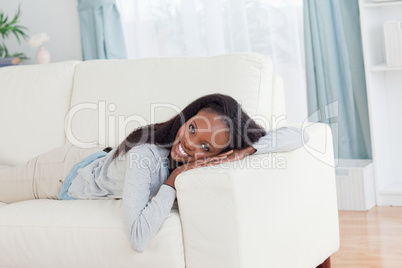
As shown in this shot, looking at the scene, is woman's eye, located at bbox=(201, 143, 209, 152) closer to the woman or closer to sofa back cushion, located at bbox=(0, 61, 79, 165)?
the woman

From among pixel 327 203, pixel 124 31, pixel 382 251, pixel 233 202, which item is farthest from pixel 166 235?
pixel 124 31

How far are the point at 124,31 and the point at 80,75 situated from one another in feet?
4.63

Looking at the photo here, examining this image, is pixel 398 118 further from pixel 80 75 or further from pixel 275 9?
pixel 80 75

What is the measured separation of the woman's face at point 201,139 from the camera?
1837mm

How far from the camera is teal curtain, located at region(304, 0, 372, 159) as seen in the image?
3201 millimetres

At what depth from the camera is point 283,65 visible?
3.49 m

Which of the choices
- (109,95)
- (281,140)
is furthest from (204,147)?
(109,95)

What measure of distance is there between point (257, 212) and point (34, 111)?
1.39 m

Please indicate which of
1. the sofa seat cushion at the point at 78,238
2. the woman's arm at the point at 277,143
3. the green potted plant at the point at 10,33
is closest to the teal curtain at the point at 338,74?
the woman's arm at the point at 277,143

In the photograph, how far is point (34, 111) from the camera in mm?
2746

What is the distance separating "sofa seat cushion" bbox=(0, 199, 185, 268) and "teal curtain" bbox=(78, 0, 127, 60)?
6.70ft

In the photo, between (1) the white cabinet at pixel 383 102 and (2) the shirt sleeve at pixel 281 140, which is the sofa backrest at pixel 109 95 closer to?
(2) the shirt sleeve at pixel 281 140

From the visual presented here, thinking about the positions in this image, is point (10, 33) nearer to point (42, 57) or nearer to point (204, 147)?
point (42, 57)

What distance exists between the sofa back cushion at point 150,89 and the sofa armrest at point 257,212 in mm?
319
